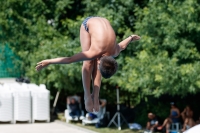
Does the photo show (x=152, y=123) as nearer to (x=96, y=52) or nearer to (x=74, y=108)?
(x=74, y=108)

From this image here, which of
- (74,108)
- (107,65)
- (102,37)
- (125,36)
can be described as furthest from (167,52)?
(107,65)

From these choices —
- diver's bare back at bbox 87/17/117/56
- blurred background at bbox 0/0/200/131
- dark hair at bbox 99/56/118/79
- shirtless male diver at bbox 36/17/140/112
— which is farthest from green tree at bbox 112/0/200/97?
dark hair at bbox 99/56/118/79

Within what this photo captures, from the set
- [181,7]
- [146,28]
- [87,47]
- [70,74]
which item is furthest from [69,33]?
[87,47]

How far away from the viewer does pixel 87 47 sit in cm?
709

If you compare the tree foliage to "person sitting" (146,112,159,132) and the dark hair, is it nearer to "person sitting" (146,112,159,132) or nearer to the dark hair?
"person sitting" (146,112,159,132)

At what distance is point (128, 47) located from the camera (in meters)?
16.4

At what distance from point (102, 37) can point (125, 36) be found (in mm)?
9114

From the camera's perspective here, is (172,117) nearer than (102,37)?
No

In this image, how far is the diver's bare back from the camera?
688 cm

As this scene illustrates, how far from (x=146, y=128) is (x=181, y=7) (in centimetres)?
414

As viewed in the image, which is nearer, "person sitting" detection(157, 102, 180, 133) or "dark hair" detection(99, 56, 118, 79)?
"dark hair" detection(99, 56, 118, 79)

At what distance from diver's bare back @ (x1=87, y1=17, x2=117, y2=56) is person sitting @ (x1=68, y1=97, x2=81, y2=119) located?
11188 mm

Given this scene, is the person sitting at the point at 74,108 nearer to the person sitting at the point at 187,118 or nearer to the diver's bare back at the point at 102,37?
the person sitting at the point at 187,118

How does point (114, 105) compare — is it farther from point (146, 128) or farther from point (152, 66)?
point (152, 66)
